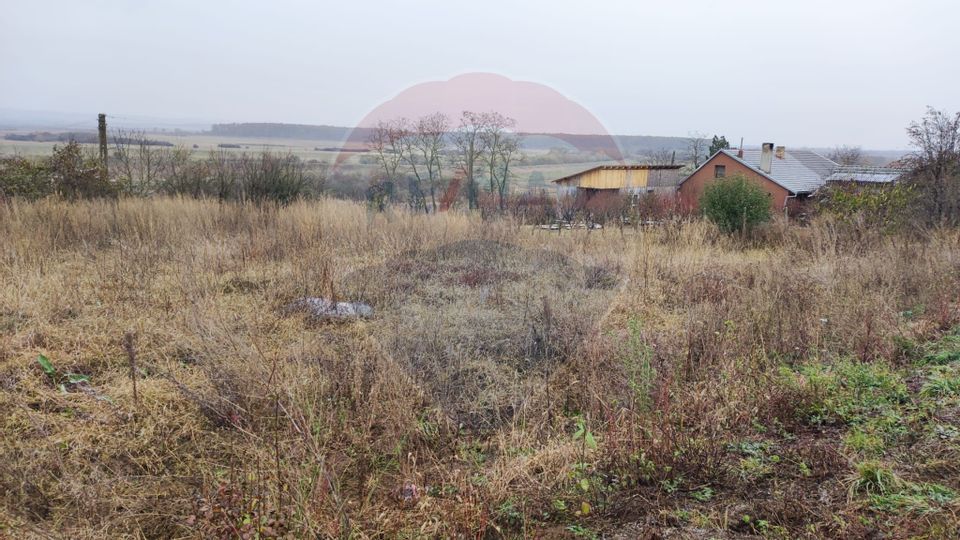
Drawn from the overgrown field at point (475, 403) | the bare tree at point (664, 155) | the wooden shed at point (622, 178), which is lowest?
the overgrown field at point (475, 403)

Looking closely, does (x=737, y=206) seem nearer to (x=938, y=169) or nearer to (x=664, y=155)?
(x=938, y=169)

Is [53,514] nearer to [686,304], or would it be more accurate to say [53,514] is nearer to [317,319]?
[317,319]

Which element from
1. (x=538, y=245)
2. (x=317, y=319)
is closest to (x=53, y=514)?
(x=317, y=319)

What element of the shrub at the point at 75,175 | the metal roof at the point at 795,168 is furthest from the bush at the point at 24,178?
the metal roof at the point at 795,168

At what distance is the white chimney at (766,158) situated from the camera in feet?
79.6

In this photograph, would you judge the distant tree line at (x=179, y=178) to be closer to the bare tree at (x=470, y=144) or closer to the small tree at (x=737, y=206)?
the small tree at (x=737, y=206)

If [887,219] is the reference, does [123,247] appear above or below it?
below

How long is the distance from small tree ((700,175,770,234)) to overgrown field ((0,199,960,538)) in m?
5.35

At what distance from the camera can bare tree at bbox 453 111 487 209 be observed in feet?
78.1

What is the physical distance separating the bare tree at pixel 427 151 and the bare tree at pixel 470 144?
1.04 m

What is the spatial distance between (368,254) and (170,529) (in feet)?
18.6

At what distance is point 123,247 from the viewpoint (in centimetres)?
685

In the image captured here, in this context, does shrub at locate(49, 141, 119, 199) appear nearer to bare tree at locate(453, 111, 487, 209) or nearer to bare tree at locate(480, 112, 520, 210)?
bare tree at locate(453, 111, 487, 209)

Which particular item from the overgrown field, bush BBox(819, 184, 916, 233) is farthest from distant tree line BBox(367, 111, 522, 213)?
the overgrown field
